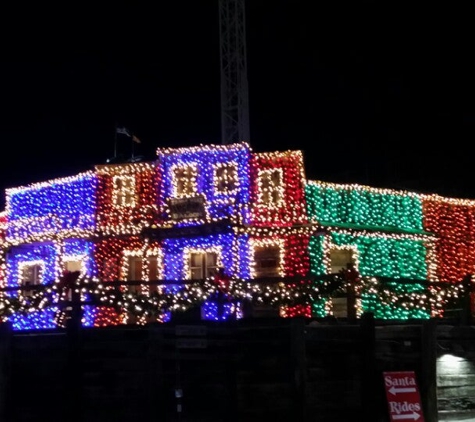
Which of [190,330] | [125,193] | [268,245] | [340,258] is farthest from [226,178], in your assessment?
[190,330]

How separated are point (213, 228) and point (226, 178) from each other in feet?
5.84

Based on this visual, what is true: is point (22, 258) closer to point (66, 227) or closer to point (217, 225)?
point (66, 227)

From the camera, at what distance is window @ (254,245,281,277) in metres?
24.0

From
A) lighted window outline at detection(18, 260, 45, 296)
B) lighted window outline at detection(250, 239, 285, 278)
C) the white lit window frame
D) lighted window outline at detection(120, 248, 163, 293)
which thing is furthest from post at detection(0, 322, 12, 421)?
lighted window outline at detection(18, 260, 45, 296)

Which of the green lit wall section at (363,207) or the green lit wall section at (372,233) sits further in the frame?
the green lit wall section at (363,207)

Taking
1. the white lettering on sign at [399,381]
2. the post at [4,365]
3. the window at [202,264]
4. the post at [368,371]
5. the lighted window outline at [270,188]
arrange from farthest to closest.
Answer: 1. the window at [202,264]
2. the lighted window outline at [270,188]
3. the post at [4,365]
4. the white lettering on sign at [399,381]
5. the post at [368,371]

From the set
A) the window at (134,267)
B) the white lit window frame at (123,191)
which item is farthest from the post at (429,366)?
the white lit window frame at (123,191)

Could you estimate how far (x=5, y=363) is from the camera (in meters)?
15.2

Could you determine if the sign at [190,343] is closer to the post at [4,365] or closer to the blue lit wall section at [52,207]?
the post at [4,365]

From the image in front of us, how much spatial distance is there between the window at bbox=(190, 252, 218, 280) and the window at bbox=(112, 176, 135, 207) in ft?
10.4

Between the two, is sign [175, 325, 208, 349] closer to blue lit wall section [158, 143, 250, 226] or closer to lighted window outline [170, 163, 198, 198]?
blue lit wall section [158, 143, 250, 226]

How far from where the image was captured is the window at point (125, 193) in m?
25.5

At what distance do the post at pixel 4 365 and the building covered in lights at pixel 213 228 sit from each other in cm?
696

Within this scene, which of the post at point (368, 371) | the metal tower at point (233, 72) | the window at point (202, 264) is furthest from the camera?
the metal tower at point (233, 72)
